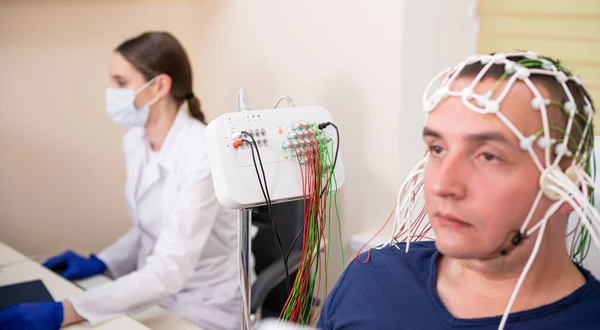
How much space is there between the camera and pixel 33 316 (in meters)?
1.60

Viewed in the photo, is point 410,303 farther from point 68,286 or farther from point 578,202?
point 68,286

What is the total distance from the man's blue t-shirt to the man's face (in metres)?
0.13

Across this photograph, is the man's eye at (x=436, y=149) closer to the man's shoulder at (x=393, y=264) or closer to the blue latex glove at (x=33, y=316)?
the man's shoulder at (x=393, y=264)

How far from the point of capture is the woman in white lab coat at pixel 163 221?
1.79 metres

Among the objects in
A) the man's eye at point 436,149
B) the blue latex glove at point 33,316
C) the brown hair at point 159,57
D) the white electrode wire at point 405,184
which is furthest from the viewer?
the brown hair at point 159,57

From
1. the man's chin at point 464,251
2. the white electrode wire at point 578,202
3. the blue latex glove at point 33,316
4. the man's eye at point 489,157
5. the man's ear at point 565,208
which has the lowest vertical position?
the blue latex glove at point 33,316

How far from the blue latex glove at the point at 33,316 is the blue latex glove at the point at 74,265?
481mm

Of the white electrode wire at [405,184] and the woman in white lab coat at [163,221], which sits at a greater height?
the white electrode wire at [405,184]

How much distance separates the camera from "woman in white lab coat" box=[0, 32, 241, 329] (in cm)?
179

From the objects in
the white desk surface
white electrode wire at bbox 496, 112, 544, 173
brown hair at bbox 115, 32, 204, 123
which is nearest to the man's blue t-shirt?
white electrode wire at bbox 496, 112, 544, 173

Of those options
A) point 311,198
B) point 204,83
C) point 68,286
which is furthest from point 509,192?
point 204,83

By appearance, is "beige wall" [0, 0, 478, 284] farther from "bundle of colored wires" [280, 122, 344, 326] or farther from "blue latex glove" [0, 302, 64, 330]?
"blue latex glove" [0, 302, 64, 330]

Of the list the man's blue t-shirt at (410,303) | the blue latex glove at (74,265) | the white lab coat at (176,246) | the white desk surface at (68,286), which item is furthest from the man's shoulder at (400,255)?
the blue latex glove at (74,265)

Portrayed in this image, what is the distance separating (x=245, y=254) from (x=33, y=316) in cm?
60
